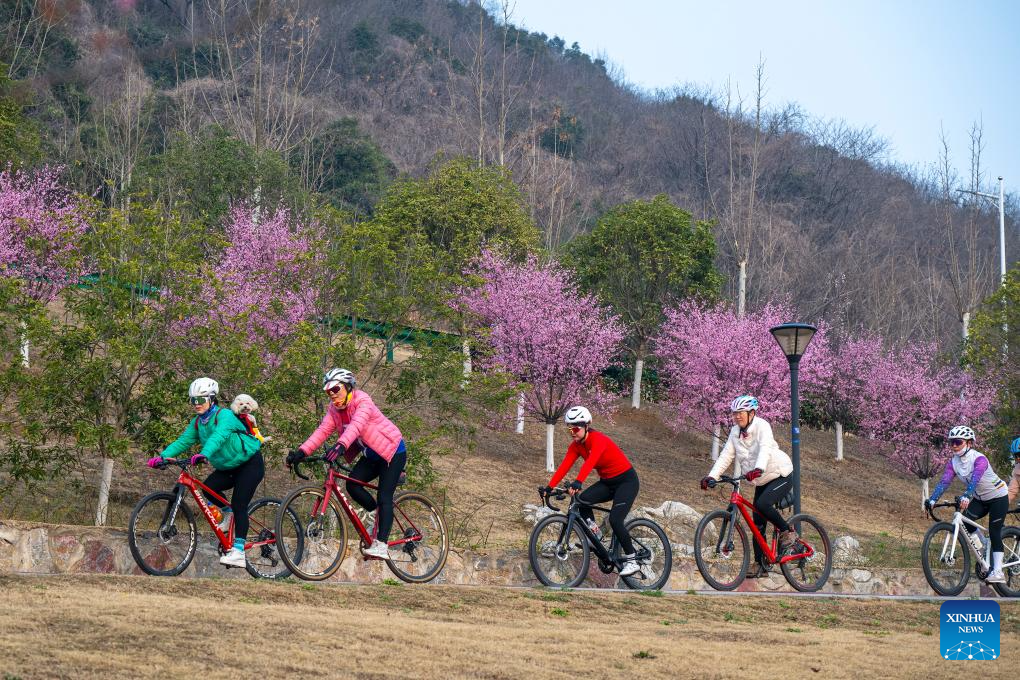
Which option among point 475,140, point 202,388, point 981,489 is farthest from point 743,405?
point 475,140

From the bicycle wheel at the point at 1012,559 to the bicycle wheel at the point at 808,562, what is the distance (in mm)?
2688

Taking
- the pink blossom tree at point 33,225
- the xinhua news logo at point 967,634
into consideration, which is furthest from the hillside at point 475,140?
the xinhua news logo at point 967,634

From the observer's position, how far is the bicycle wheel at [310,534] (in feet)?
35.0

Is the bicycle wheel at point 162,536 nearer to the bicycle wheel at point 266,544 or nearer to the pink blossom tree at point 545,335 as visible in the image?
the bicycle wheel at point 266,544

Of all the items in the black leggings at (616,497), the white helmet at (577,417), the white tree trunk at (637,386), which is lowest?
the black leggings at (616,497)

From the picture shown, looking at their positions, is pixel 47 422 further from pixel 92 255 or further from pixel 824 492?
pixel 824 492

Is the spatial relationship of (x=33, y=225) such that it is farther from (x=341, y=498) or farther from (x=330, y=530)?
(x=341, y=498)

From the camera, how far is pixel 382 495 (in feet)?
35.4

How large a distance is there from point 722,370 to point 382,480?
33874mm

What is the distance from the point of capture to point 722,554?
12.2 metres

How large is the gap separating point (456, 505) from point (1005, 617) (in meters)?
20.3

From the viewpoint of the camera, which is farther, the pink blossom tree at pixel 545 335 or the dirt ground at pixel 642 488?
the pink blossom tree at pixel 545 335

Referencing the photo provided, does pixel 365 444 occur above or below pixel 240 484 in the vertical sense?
above

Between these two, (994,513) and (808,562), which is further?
(994,513)
